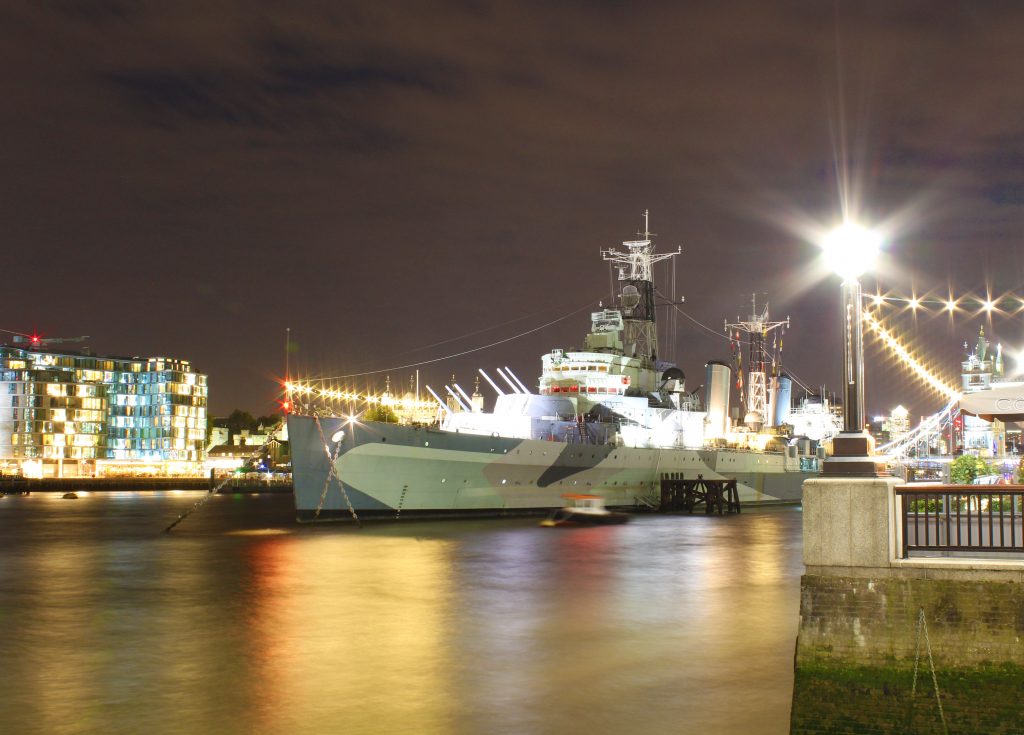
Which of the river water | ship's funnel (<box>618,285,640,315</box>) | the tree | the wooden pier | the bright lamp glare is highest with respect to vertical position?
ship's funnel (<box>618,285,640,315</box>)

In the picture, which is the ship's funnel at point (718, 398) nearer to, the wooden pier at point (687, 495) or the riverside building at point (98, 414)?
the wooden pier at point (687, 495)

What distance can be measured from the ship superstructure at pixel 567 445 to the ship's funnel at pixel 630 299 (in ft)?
0.27

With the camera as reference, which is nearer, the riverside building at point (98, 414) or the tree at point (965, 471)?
the tree at point (965, 471)

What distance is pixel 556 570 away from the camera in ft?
81.3

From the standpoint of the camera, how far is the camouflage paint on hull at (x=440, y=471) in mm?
38250

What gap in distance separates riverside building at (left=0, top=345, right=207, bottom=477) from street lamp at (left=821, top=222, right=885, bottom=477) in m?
137

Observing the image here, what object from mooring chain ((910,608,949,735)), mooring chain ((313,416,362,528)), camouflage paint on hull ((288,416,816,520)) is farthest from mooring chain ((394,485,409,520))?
mooring chain ((910,608,949,735))

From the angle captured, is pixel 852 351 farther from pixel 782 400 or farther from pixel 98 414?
pixel 98 414

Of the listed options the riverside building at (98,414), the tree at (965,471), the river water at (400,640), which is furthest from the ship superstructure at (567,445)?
the riverside building at (98,414)

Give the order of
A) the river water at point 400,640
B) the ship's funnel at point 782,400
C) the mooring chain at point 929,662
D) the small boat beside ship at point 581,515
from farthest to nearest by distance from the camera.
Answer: the ship's funnel at point 782,400, the small boat beside ship at point 581,515, the river water at point 400,640, the mooring chain at point 929,662

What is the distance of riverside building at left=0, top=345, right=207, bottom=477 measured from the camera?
135m

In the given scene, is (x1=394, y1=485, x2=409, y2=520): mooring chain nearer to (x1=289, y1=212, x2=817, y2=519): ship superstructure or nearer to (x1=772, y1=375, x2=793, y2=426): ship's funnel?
(x1=289, y1=212, x2=817, y2=519): ship superstructure

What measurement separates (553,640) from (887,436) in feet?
394

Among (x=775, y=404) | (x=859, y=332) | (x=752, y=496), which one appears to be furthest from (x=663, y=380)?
(x=859, y=332)
